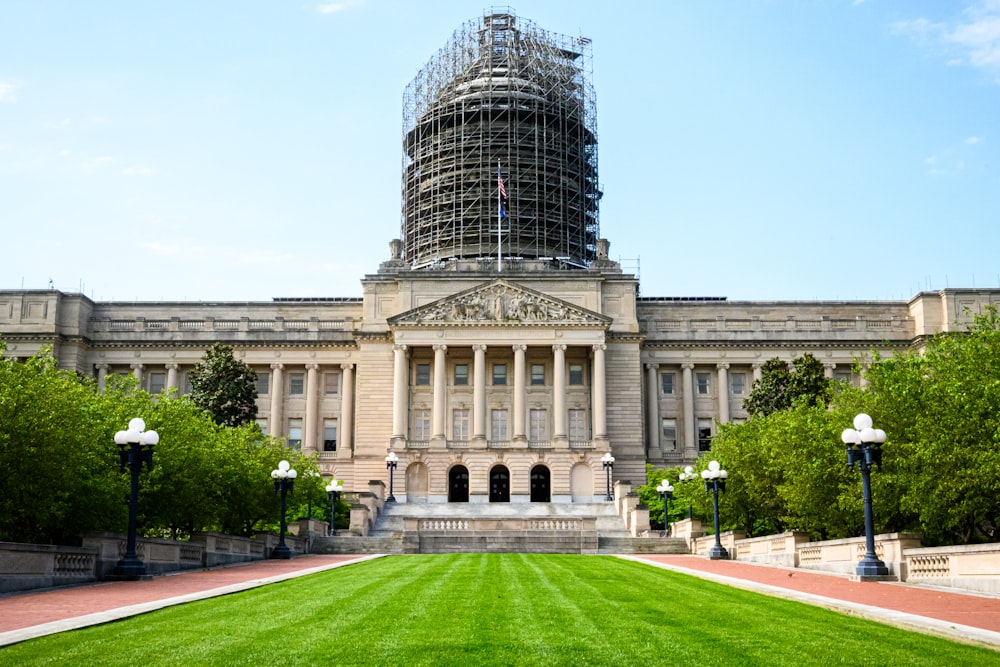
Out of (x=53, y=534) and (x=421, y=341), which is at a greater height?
(x=421, y=341)

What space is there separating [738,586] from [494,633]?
1162cm

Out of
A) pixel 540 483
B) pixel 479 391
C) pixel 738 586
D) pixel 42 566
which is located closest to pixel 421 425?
pixel 479 391

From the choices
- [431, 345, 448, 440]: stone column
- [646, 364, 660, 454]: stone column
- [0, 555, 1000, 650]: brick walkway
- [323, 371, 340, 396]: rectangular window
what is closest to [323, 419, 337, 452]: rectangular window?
[323, 371, 340, 396]: rectangular window

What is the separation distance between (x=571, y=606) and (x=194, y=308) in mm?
85045

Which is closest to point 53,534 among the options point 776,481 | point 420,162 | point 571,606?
point 571,606

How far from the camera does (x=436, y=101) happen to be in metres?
103

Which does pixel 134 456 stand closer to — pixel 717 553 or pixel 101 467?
pixel 101 467

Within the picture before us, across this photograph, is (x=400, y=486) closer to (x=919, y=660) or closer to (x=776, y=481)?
(x=776, y=481)

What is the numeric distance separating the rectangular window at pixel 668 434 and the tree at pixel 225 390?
37314 millimetres

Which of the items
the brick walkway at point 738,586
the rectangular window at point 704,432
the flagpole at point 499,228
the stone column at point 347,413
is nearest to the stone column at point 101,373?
the stone column at point 347,413

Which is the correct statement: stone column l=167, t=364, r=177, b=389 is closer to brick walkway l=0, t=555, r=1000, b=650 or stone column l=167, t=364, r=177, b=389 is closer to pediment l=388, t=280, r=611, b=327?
pediment l=388, t=280, r=611, b=327

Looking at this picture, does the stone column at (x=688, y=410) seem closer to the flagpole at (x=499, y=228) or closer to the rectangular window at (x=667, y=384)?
the rectangular window at (x=667, y=384)

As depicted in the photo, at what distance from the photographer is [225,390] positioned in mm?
70438

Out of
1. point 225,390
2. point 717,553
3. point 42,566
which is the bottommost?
point 717,553
